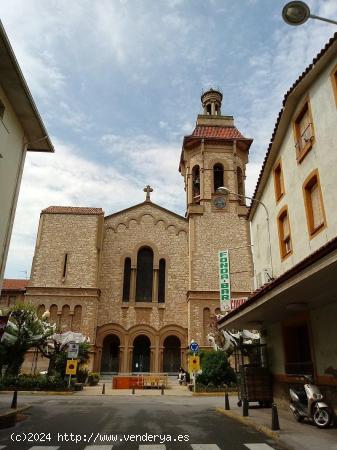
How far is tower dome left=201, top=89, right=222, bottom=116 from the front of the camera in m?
40.8

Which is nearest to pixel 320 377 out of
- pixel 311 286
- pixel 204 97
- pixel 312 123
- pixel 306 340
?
pixel 306 340

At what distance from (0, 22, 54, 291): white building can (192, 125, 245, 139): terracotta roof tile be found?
24.1 meters

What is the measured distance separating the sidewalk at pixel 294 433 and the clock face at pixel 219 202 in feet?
74.7

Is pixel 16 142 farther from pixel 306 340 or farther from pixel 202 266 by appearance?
pixel 202 266

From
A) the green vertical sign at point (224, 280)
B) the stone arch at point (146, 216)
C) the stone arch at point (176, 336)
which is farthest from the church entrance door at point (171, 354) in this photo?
the stone arch at point (146, 216)

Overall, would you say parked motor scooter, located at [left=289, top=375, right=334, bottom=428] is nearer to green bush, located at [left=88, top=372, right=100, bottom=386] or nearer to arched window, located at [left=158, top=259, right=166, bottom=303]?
green bush, located at [left=88, top=372, right=100, bottom=386]

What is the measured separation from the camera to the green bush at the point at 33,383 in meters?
20.7

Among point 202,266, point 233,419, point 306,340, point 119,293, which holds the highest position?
point 202,266

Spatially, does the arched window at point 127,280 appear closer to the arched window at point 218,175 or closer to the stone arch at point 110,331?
the stone arch at point 110,331

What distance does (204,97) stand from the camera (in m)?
41.3

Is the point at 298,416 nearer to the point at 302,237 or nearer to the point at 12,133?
the point at 302,237

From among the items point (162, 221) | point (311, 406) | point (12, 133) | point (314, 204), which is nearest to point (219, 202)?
point (162, 221)

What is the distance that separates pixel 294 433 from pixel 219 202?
25.7 meters

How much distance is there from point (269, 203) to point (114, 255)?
62.5ft
